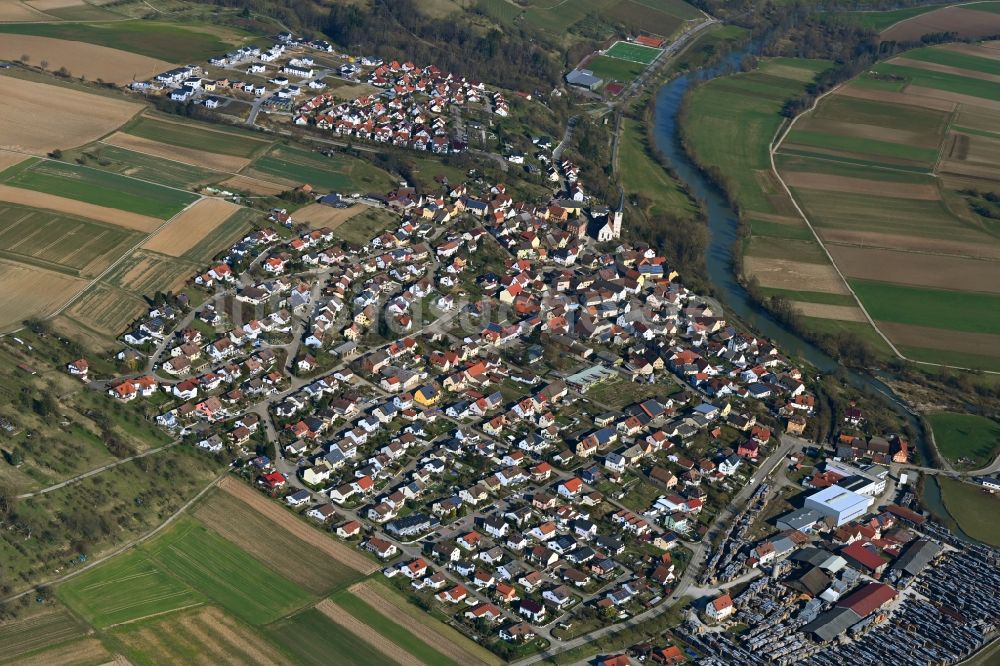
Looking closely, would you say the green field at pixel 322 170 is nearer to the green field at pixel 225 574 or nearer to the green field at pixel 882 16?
the green field at pixel 225 574

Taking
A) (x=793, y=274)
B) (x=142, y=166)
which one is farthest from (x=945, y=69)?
(x=142, y=166)

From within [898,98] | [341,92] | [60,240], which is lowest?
[60,240]

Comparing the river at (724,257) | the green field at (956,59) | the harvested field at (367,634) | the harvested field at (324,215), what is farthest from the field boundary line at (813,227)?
the harvested field at (367,634)

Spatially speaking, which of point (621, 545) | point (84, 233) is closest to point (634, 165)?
point (84, 233)

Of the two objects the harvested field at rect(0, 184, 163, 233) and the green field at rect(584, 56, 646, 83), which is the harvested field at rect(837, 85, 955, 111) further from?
the harvested field at rect(0, 184, 163, 233)

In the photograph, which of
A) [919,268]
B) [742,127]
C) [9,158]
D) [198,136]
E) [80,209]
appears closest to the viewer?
[80,209]

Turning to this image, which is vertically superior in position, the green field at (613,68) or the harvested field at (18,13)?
the harvested field at (18,13)

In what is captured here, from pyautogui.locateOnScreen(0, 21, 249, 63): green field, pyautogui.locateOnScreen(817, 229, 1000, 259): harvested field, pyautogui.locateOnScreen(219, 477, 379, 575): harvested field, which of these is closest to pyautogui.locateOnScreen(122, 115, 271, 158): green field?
pyautogui.locateOnScreen(0, 21, 249, 63): green field

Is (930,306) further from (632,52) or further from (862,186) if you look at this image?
(632,52)
